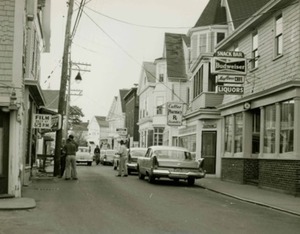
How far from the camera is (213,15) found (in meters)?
33.9

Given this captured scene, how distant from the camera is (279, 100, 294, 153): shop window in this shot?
60.3 ft

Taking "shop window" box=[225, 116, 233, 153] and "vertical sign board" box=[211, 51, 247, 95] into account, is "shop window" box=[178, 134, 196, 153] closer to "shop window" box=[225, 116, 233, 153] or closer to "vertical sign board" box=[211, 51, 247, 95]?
"shop window" box=[225, 116, 233, 153]

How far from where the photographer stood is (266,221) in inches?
450

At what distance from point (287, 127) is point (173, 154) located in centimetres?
508

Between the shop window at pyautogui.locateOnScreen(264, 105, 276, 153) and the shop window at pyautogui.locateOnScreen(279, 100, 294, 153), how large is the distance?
97 centimetres

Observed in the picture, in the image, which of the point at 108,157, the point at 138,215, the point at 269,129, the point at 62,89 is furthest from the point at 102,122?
the point at 138,215

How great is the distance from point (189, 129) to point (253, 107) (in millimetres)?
11611

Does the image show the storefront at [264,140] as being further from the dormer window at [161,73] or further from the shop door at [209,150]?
the dormer window at [161,73]

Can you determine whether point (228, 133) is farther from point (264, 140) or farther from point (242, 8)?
point (242, 8)

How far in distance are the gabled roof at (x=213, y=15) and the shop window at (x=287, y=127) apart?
15084 millimetres

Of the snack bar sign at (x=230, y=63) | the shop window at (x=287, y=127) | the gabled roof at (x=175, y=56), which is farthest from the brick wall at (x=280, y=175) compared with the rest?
the gabled roof at (x=175, y=56)

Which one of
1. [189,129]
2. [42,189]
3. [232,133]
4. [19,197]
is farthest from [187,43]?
[19,197]

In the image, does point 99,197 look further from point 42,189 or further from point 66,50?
point 66,50

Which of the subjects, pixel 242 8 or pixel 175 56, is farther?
pixel 175 56
